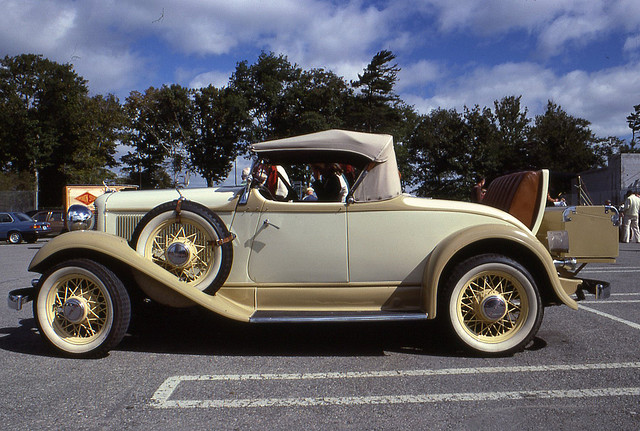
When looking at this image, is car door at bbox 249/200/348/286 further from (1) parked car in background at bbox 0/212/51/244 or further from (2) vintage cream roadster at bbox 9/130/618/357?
(1) parked car in background at bbox 0/212/51/244

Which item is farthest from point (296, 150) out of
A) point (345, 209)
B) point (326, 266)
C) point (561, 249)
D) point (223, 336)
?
point (561, 249)

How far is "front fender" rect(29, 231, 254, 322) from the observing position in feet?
12.0

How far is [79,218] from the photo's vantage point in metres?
4.25

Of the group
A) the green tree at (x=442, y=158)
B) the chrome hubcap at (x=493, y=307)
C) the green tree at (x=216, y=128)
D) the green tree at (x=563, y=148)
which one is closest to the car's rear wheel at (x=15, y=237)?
the chrome hubcap at (x=493, y=307)

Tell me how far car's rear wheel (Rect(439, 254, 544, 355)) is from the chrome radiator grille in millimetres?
2688

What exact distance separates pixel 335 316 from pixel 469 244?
1.17m

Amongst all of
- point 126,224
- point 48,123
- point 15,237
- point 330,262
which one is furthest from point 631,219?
point 48,123

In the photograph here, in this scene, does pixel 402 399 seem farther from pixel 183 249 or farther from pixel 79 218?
pixel 79 218

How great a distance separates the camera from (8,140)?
35.4 m

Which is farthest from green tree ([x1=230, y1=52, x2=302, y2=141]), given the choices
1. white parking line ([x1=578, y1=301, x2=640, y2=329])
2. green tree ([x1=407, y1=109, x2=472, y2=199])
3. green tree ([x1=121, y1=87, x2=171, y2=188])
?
white parking line ([x1=578, y1=301, x2=640, y2=329])

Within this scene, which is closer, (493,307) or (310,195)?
(493,307)

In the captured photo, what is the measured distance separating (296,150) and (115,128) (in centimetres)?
3879

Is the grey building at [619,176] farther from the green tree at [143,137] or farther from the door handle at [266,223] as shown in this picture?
the green tree at [143,137]

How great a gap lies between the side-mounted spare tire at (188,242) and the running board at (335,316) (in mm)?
489
